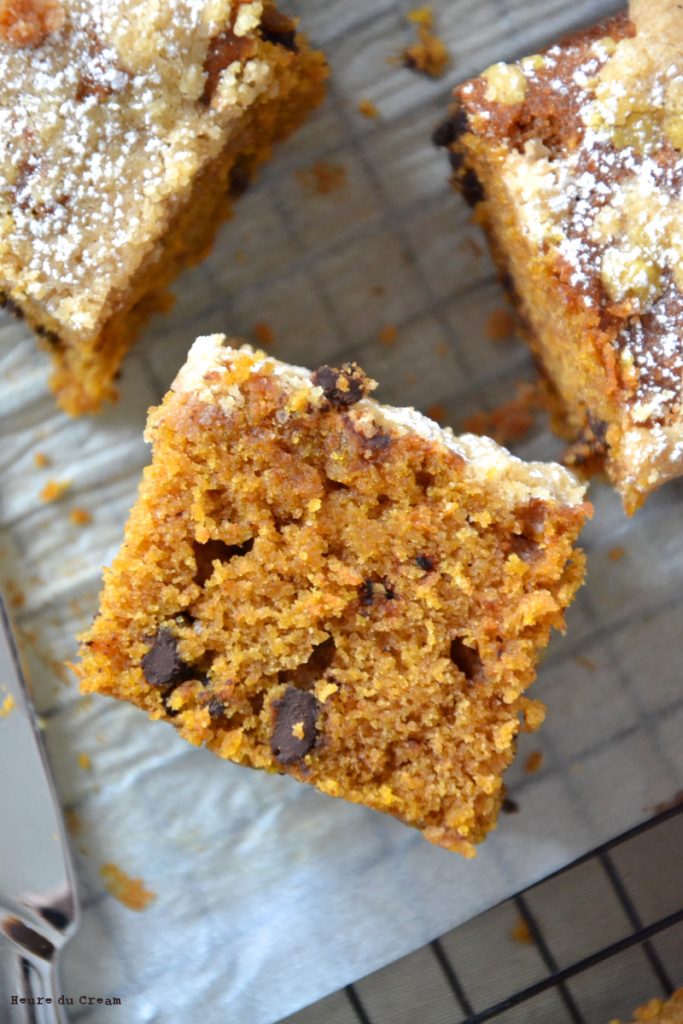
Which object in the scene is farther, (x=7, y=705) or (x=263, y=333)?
(x=263, y=333)

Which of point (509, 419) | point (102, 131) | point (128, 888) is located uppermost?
point (102, 131)

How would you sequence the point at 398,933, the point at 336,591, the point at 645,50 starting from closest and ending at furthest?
the point at 336,591
the point at 645,50
the point at 398,933

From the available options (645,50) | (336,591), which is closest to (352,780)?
(336,591)

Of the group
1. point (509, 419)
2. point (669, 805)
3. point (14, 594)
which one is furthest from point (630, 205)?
point (14, 594)

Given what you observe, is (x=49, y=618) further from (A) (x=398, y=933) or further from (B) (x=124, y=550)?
(A) (x=398, y=933)

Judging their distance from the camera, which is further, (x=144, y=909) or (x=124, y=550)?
(x=144, y=909)

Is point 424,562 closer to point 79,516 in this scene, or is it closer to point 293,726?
point 293,726

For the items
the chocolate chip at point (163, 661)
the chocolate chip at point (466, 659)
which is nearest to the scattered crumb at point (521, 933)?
the chocolate chip at point (466, 659)

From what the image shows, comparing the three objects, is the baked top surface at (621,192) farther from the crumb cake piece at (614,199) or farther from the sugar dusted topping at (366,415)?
the sugar dusted topping at (366,415)
